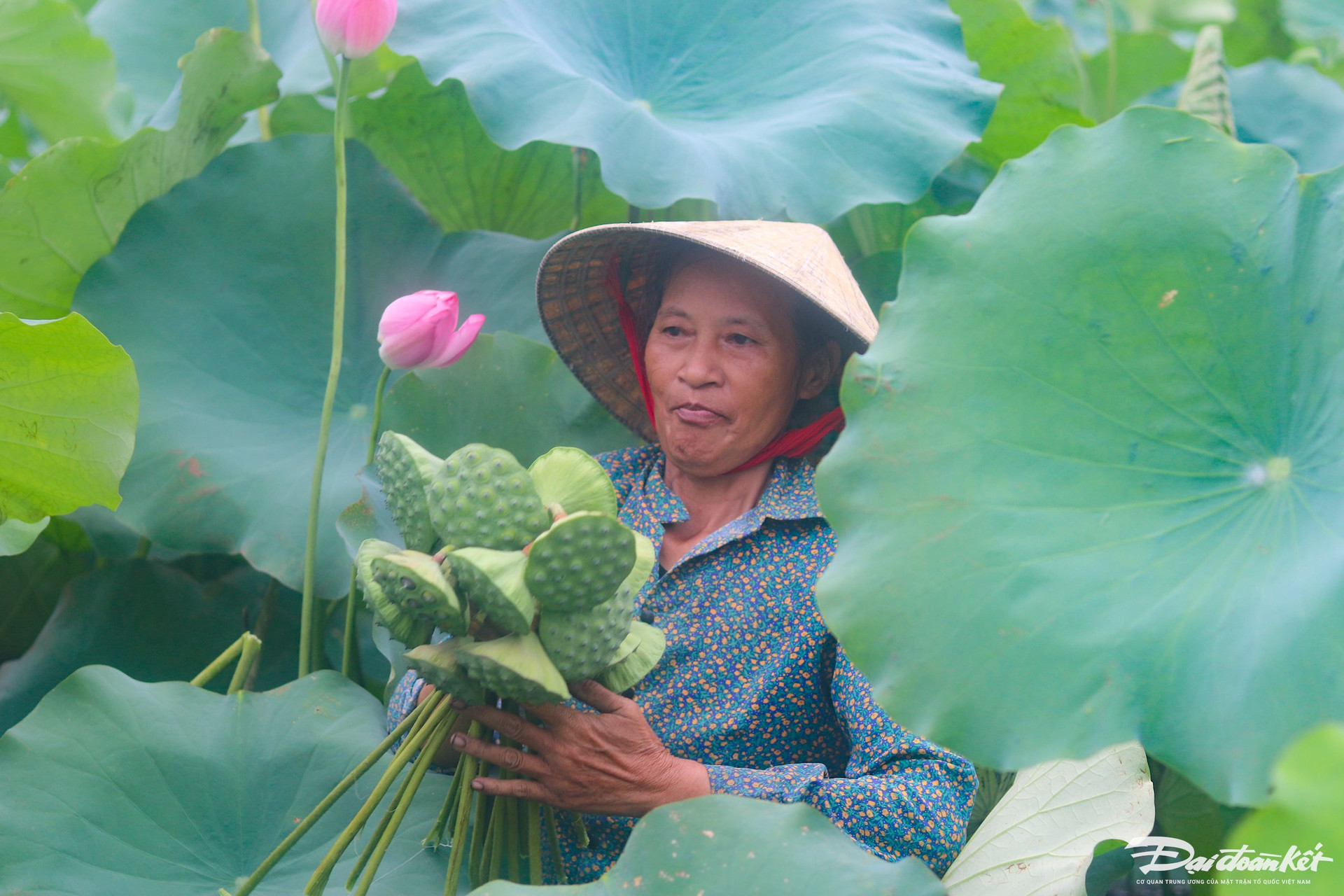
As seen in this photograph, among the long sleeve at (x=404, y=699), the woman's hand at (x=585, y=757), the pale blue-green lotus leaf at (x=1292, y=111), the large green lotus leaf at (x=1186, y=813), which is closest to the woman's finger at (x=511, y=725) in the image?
the woman's hand at (x=585, y=757)

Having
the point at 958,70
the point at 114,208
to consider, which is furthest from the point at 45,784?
the point at 958,70

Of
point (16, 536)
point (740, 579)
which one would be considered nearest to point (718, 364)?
point (740, 579)

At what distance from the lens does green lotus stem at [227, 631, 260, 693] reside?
1366 mm

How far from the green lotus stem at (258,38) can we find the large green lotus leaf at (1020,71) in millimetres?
1217

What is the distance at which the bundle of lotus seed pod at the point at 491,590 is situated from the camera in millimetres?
877

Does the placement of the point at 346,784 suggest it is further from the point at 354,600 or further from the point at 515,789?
the point at 354,600

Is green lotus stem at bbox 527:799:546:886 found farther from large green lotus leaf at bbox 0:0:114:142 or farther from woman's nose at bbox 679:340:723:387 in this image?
large green lotus leaf at bbox 0:0:114:142

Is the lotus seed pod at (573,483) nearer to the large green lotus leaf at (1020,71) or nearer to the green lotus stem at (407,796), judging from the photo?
the green lotus stem at (407,796)

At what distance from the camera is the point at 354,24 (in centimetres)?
141

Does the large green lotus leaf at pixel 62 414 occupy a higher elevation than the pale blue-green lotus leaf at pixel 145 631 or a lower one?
higher

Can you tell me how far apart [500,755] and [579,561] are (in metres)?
0.26

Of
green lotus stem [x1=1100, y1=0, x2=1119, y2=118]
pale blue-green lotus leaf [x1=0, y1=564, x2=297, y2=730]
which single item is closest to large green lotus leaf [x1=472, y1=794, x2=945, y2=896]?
pale blue-green lotus leaf [x1=0, y1=564, x2=297, y2=730]

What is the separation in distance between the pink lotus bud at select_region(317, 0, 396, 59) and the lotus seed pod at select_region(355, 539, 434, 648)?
2.46 feet

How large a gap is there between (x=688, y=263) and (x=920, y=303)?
40 cm
